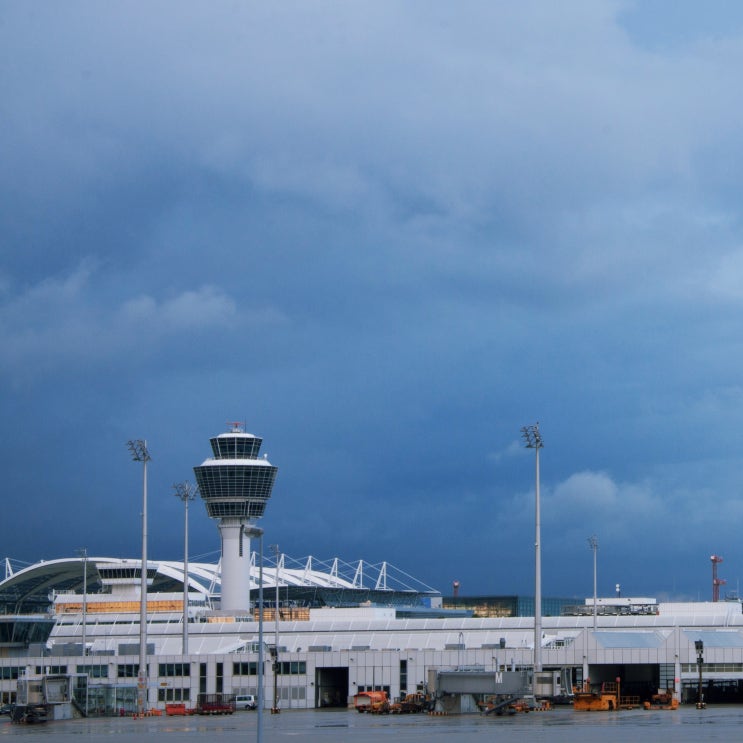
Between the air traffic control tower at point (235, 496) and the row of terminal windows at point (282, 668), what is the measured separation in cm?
7260

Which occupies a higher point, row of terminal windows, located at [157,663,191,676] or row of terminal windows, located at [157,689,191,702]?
row of terminal windows, located at [157,663,191,676]

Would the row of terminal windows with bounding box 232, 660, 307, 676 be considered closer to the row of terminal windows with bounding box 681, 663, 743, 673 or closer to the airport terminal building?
the airport terminal building

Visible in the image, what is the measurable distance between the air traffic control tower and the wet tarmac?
98.5 m

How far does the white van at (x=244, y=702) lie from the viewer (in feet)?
357

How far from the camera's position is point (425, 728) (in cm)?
6862

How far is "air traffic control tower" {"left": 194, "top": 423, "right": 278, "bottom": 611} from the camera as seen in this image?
190375 mm

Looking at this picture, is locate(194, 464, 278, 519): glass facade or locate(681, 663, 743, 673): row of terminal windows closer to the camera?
locate(681, 663, 743, 673): row of terminal windows

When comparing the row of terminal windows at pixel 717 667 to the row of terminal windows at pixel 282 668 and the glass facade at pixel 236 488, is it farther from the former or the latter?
the glass facade at pixel 236 488

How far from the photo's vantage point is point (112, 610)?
653 feet

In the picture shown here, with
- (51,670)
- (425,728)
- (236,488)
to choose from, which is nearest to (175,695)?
(51,670)

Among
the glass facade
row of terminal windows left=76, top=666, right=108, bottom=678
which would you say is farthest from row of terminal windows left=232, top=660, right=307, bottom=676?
the glass facade

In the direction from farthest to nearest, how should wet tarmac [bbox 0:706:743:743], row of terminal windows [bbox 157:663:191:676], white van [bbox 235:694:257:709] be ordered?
row of terminal windows [bbox 157:663:191:676] → white van [bbox 235:694:257:709] → wet tarmac [bbox 0:706:743:743]

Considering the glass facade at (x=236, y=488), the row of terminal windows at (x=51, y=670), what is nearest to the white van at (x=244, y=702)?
the row of terminal windows at (x=51, y=670)

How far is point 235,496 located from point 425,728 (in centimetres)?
12603
